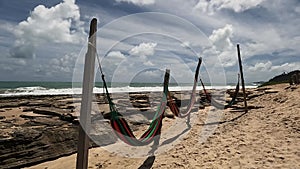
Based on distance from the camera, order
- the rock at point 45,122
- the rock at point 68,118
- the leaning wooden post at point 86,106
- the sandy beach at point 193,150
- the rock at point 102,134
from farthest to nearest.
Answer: the rock at point 68,118
the rock at point 45,122
the rock at point 102,134
the sandy beach at point 193,150
the leaning wooden post at point 86,106

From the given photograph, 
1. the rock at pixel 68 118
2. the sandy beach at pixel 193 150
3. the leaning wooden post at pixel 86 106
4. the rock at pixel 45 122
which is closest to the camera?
the leaning wooden post at pixel 86 106

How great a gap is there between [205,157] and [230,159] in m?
0.45

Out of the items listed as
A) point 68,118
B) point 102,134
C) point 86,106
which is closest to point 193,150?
point 102,134

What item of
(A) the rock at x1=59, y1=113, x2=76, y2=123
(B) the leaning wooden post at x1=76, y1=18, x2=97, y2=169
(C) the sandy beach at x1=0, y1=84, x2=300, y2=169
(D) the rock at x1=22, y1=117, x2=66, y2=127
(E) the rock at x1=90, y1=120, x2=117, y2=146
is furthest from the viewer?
(A) the rock at x1=59, y1=113, x2=76, y2=123

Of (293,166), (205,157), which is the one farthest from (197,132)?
(293,166)

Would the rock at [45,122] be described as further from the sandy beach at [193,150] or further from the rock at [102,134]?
the rock at [102,134]

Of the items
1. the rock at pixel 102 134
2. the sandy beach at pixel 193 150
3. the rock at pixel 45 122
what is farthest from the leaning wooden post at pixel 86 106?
the rock at pixel 45 122

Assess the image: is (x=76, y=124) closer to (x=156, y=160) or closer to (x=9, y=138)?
(x=9, y=138)

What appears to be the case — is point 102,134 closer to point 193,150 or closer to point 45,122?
point 45,122

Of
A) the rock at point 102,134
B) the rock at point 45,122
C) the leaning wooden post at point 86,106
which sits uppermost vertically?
the leaning wooden post at point 86,106

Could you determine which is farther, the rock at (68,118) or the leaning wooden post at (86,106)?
the rock at (68,118)

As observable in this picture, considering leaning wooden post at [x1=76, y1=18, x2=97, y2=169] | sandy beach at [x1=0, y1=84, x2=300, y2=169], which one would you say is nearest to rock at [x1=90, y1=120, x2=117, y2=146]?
sandy beach at [x1=0, y1=84, x2=300, y2=169]

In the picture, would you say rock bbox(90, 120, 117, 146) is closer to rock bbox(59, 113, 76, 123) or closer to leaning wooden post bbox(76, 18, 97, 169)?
rock bbox(59, 113, 76, 123)

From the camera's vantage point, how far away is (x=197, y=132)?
227 inches
